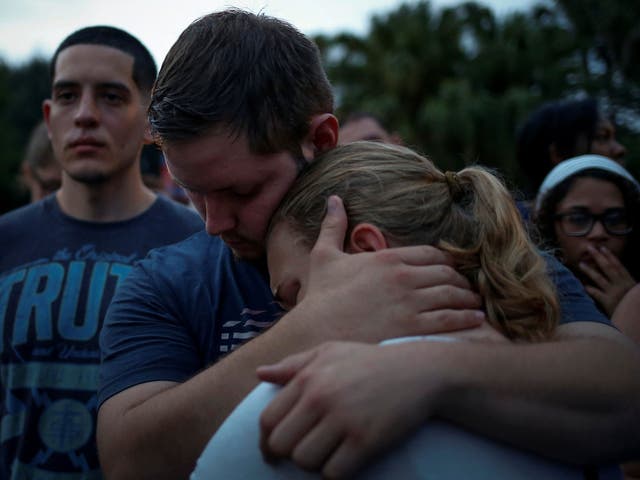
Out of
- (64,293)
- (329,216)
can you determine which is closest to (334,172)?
(329,216)

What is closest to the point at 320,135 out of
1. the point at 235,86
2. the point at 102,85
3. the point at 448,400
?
the point at 235,86

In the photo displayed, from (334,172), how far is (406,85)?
2305cm

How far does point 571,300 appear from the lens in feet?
6.17

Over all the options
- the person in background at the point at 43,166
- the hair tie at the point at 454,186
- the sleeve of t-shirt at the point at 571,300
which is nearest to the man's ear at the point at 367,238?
the hair tie at the point at 454,186

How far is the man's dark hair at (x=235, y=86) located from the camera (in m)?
1.89

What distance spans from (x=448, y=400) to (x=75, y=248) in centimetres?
255

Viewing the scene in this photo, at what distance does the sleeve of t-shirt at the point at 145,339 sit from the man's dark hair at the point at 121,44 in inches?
76.4

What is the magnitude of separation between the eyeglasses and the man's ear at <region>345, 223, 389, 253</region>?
192 centimetres

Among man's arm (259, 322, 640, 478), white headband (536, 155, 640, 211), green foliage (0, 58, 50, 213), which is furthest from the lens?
green foliage (0, 58, 50, 213)

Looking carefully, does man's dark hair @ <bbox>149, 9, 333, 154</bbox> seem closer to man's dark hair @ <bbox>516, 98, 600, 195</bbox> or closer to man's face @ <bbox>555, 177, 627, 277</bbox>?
man's face @ <bbox>555, 177, 627, 277</bbox>

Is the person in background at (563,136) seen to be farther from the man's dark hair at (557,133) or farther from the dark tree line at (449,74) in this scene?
the dark tree line at (449,74)

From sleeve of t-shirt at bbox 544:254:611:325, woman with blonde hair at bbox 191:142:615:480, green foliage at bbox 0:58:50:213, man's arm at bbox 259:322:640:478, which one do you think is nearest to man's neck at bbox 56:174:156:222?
woman with blonde hair at bbox 191:142:615:480

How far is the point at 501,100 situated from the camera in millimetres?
21703

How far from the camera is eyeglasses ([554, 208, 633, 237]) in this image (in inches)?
128
